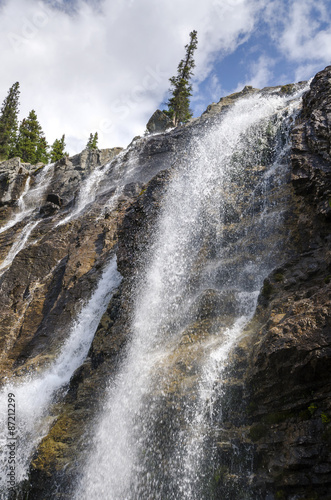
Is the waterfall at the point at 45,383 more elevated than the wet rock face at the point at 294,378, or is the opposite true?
the wet rock face at the point at 294,378

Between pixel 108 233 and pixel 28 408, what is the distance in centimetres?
1048

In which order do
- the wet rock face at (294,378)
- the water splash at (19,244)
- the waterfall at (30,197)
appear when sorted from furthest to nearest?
the waterfall at (30,197) → the water splash at (19,244) → the wet rock face at (294,378)

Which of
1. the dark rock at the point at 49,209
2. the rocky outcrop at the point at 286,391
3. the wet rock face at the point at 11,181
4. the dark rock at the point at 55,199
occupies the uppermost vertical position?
the wet rock face at the point at 11,181

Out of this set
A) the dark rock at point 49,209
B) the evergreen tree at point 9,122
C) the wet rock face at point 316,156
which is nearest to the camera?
the wet rock face at point 316,156

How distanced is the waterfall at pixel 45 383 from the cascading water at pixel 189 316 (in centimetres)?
276

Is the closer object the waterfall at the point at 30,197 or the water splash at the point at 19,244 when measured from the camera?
the water splash at the point at 19,244

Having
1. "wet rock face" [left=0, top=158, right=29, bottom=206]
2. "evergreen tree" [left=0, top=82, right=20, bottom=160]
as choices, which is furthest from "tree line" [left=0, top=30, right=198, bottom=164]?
"wet rock face" [left=0, top=158, right=29, bottom=206]

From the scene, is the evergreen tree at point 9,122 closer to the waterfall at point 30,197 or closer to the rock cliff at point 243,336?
the waterfall at point 30,197

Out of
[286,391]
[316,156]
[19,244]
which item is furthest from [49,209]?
[286,391]

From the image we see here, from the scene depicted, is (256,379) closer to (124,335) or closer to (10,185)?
(124,335)

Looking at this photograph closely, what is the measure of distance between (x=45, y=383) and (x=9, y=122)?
52640mm

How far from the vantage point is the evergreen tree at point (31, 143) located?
5434 cm

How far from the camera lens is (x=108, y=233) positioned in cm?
1997

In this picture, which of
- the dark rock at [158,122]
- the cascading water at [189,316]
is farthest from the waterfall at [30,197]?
the cascading water at [189,316]
